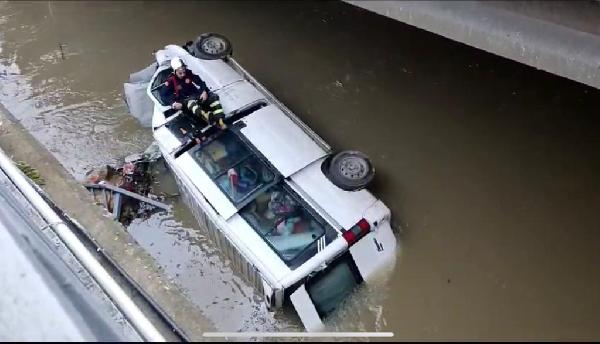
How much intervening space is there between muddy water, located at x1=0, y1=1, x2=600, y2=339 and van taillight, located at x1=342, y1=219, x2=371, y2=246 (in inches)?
32.0

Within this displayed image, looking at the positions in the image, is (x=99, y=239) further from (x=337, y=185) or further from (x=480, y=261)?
(x=480, y=261)

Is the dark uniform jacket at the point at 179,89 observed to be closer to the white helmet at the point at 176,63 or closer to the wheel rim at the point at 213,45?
the white helmet at the point at 176,63

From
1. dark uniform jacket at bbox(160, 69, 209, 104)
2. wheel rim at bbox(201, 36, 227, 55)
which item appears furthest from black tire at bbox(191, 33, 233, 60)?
dark uniform jacket at bbox(160, 69, 209, 104)

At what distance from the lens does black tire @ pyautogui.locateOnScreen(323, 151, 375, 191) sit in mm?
7305

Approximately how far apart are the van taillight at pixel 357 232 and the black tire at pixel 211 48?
355 centimetres

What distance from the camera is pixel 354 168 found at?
7.52 m

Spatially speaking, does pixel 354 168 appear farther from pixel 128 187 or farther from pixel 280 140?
pixel 128 187

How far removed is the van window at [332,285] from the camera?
21.8 ft

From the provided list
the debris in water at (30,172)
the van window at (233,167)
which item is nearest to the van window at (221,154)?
the van window at (233,167)

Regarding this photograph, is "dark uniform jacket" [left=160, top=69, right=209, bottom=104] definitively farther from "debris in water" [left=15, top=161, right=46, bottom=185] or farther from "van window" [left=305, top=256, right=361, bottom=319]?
"van window" [left=305, top=256, right=361, bottom=319]

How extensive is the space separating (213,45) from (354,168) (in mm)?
3066

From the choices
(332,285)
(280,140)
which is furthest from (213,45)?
(332,285)

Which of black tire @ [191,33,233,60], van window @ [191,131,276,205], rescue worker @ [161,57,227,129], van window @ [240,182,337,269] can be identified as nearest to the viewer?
van window @ [240,182,337,269]

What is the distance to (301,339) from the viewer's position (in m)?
6.40
